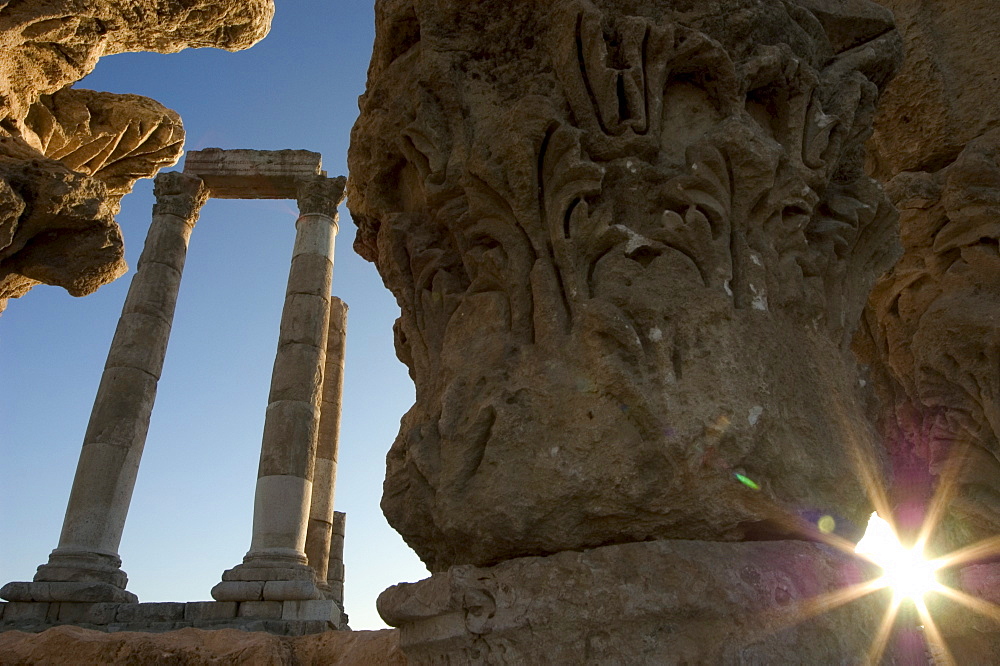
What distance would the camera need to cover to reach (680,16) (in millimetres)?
2246

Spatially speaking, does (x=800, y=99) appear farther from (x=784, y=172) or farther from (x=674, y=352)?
(x=674, y=352)

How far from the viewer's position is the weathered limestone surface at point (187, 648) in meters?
2.49

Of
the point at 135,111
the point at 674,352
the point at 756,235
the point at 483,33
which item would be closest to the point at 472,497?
the point at 674,352

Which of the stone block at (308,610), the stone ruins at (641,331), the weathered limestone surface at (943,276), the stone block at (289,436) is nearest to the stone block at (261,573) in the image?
the stone block at (308,610)

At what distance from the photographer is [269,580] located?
10.7 metres

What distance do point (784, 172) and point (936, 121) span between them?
2613mm

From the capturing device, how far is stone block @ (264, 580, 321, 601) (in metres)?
10.4

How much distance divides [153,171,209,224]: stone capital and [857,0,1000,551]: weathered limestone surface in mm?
13627

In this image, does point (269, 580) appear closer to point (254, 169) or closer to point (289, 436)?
point (289, 436)

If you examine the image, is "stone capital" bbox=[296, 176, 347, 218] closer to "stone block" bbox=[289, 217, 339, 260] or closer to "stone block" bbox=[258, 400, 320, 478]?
"stone block" bbox=[289, 217, 339, 260]

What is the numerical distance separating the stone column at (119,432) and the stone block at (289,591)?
231 centimetres

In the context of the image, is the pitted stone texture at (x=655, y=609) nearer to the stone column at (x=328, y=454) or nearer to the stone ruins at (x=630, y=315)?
the stone ruins at (x=630, y=315)

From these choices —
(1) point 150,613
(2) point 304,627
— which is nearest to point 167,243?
(1) point 150,613

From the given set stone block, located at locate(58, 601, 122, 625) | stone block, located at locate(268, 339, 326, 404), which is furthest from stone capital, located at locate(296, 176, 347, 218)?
stone block, located at locate(58, 601, 122, 625)
